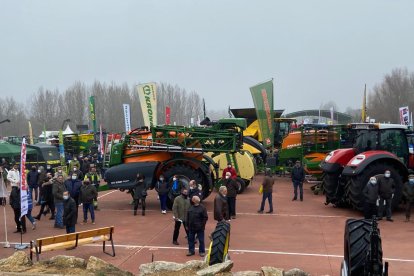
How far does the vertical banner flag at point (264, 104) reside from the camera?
67.5ft

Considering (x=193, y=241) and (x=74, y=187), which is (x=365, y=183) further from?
(x=74, y=187)

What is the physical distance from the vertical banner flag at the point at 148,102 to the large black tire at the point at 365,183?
34.1 feet

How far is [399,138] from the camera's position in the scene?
46.5 ft

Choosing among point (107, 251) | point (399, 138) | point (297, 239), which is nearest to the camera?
point (107, 251)

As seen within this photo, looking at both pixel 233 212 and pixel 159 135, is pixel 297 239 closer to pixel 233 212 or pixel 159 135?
pixel 233 212

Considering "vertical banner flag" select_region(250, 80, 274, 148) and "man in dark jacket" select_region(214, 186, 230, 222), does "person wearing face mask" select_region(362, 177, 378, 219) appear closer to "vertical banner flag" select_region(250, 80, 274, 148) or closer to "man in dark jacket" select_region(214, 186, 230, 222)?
"man in dark jacket" select_region(214, 186, 230, 222)

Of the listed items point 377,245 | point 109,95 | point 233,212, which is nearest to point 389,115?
point 109,95

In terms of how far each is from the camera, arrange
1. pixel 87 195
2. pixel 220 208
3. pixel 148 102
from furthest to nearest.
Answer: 1. pixel 148 102
2. pixel 87 195
3. pixel 220 208

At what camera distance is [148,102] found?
21.4 metres

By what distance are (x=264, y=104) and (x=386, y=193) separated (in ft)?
29.8

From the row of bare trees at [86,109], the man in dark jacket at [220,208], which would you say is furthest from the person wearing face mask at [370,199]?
the row of bare trees at [86,109]

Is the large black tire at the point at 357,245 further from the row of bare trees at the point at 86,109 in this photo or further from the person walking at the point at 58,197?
the row of bare trees at the point at 86,109

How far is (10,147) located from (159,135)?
14.5m

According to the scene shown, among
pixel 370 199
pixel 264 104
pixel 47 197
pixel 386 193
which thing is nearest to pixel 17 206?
pixel 47 197
